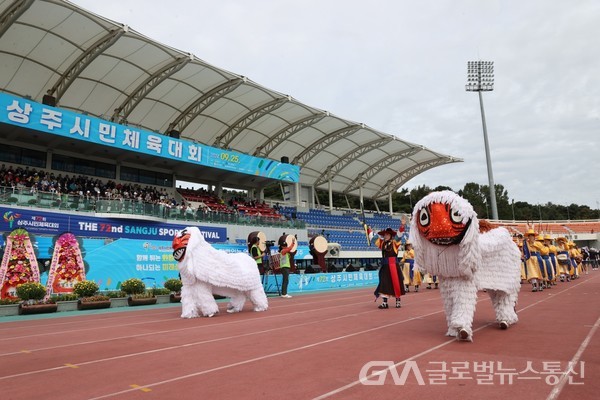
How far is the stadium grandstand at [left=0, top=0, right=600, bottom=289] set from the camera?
16609mm

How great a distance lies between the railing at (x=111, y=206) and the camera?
15948 mm

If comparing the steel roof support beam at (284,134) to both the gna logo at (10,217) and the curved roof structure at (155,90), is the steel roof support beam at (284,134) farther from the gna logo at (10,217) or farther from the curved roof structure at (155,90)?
the gna logo at (10,217)

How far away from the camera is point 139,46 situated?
19688 millimetres

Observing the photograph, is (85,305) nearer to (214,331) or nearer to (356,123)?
(214,331)

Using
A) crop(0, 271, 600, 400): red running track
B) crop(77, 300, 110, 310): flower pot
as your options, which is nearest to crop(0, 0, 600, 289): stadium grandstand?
crop(77, 300, 110, 310): flower pot

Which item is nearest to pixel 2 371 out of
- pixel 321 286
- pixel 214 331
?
pixel 214 331

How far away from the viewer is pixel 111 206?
18.7 meters

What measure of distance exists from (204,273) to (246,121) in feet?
65.9

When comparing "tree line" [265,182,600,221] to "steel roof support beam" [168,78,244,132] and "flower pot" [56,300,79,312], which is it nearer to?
"steel roof support beam" [168,78,244,132]

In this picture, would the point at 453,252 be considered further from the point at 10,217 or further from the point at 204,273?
the point at 10,217

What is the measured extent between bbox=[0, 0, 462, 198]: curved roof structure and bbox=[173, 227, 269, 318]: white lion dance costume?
12.7 m

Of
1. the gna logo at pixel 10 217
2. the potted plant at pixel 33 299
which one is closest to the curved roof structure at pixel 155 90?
the gna logo at pixel 10 217

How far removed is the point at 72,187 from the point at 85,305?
994 centimetres

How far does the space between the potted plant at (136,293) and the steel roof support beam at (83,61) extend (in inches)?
430
